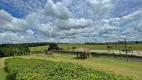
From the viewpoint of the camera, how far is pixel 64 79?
16.8 ft

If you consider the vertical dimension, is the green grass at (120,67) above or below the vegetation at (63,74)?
below

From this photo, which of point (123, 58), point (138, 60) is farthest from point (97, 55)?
point (138, 60)

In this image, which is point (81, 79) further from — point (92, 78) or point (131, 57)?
point (131, 57)

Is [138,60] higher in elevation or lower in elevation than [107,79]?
lower

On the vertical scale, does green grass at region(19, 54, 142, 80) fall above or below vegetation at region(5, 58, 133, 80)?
below

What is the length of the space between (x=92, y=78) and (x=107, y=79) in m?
0.49

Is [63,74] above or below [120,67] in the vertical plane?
above

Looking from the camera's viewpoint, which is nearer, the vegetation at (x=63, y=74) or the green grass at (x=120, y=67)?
the vegetation at (x=63, y=74)

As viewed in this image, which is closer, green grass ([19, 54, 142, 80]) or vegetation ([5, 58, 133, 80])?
vegetation ([5, 58, 133, 80])

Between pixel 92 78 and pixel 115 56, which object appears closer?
pixel 92 78

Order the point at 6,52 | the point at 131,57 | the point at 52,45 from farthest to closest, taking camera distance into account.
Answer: the point at 52,45 < the point at 6,52 < the point at 131,57

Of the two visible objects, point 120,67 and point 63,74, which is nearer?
point 63,74

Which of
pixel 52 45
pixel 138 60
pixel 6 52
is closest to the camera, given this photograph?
pixel 138 60

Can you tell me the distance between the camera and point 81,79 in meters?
5.04
